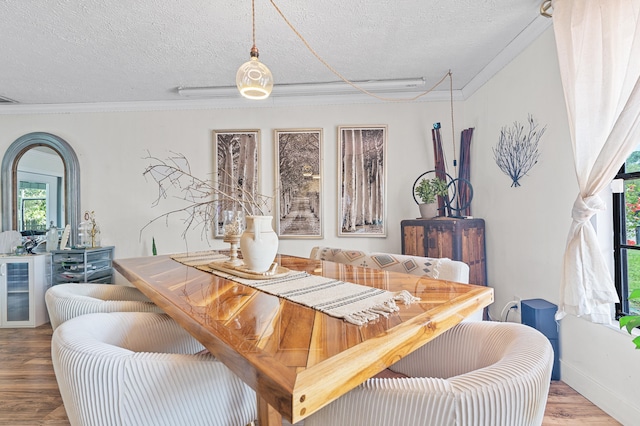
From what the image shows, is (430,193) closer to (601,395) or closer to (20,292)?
(601,395)

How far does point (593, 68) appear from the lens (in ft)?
5.32

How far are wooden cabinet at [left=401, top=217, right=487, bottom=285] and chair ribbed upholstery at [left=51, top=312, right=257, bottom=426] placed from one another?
2.15 m

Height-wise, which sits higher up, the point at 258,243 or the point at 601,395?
the point at 258,243

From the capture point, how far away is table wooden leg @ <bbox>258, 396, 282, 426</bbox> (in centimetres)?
75

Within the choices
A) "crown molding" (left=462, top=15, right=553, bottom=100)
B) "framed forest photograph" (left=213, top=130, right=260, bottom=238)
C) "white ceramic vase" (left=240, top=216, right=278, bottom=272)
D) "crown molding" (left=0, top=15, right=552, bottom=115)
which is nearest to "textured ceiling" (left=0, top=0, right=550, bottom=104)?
"crown molding" (left=462, top=15, right=553, bottom=100)

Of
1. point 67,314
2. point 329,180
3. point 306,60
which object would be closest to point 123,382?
point 67,314

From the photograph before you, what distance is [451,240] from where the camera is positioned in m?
2.59

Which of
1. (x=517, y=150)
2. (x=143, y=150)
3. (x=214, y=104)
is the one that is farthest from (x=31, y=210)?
(x=517, y=150)

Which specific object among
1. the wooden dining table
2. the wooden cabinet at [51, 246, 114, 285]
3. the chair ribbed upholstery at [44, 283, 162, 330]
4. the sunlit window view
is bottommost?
the wooden cabinet at [51, 246, 114, 285]

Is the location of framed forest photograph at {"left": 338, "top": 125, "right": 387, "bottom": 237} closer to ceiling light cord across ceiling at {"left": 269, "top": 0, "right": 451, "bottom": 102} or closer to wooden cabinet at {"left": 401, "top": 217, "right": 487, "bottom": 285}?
ceiling light cord across ceiling at {"left": 269, "top": 0, "right": 451, "bottom": 102}

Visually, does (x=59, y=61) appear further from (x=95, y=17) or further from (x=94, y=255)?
(x=94, y=255)

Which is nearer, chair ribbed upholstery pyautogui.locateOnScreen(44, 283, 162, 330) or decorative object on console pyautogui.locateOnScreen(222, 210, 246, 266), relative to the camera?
chair ribbed upholstery pyautogui.locateOnScreen(44, 283, 162, 330)

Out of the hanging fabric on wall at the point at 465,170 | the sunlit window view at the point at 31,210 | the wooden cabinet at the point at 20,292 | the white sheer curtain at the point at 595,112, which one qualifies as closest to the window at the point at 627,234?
the white sheer curtain at the point at 595,112

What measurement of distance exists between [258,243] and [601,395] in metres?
2.02
